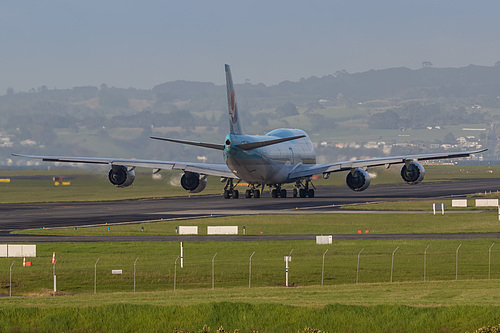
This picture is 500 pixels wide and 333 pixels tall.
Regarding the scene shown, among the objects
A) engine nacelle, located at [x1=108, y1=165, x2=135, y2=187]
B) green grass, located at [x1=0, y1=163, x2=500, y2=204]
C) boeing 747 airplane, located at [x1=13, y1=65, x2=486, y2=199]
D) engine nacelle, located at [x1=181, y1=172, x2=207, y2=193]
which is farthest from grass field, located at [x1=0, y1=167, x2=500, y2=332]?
green grass, located at [x1=0, y1=163, x2=500, y2=204]

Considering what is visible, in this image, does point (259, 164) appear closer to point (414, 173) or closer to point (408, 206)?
point (414, 173)

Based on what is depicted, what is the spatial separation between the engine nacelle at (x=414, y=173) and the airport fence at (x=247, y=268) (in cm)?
3408

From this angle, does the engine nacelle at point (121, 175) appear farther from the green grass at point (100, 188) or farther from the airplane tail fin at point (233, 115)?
the green grass at point (100, 188)

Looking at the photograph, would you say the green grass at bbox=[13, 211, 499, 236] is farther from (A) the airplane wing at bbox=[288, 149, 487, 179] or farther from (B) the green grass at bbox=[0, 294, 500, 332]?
(B) the green grass at bbox=[0, 294, 500, 332]

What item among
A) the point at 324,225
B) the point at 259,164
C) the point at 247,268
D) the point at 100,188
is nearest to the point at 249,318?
the point at 247,268

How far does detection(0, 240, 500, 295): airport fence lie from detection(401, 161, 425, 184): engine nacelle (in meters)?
34.1

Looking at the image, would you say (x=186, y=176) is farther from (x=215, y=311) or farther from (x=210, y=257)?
(x=215, y=311)

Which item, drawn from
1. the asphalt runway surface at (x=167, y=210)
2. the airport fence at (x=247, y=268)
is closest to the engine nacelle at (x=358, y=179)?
the asphalt runway surface at (x=167, y=210)

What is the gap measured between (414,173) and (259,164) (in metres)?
16.9

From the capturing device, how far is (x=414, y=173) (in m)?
97.8

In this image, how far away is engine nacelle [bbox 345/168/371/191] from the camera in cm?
9962

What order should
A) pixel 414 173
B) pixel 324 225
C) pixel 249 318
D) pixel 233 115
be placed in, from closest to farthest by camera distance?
pixel 249 318 < pixel 324 225 < pixel 233 115 < pixel 414 173

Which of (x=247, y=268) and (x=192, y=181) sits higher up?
(x=192, y=181)

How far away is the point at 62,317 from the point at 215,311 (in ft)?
20.0
